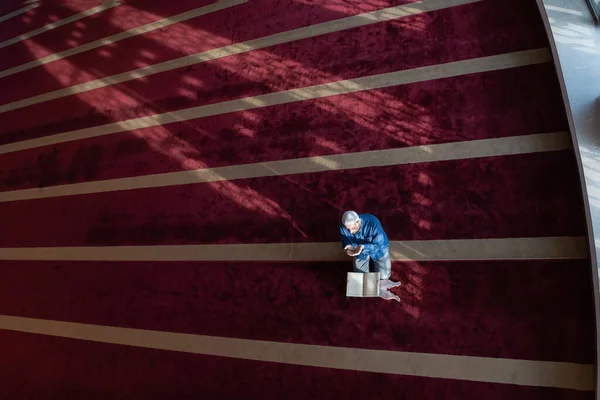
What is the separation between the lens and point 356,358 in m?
3.42

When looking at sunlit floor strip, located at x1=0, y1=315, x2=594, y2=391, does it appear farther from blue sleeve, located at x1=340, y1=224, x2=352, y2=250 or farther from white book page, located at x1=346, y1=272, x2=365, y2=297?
blue sleeve, located at x1=340, y1=224, x2=352, y2=250

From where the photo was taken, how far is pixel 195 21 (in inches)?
210

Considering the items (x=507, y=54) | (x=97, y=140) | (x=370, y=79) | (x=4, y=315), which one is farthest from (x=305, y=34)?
(x=4, y=315)

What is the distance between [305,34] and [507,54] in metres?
2.08

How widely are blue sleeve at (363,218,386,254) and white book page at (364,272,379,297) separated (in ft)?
0.79

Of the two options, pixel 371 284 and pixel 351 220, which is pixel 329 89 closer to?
pixel 351 220

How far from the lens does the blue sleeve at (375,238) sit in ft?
10.2

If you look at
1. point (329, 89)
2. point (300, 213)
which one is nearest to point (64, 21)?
point (329, 89)

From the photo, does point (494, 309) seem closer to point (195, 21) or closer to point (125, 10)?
point (195, 21)

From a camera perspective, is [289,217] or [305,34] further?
[305,34]

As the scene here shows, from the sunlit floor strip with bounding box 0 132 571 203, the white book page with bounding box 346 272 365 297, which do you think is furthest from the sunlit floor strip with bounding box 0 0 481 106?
the white book page with bounding box 346 272 365 297

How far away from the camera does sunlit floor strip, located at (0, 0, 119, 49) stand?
19.9 ft

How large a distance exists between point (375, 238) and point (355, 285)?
45 centimetres

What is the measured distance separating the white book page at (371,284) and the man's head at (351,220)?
534 millimetres
